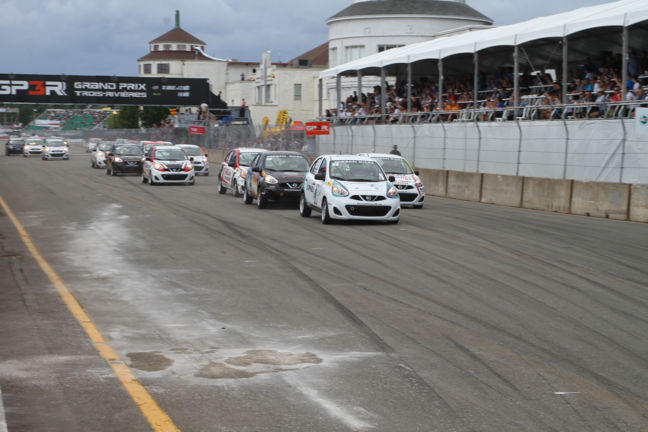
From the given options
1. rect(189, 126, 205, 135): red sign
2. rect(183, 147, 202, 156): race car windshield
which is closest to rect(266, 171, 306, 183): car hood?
rect(183, 147, 202, 156): race car windshield

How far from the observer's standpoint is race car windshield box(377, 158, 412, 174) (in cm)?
2319

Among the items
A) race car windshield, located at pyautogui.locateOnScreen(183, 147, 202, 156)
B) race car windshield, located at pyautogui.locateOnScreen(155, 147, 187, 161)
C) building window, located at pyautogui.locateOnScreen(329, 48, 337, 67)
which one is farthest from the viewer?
building window, located at pyautogui.locateOnScreen(329, 48, 337, 67)

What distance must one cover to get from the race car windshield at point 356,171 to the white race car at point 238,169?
723 centimetres

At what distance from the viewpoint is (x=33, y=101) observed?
65562 mm

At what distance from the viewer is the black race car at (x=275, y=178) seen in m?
21.6

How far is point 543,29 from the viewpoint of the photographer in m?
27.1

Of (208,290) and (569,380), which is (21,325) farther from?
(569,380)

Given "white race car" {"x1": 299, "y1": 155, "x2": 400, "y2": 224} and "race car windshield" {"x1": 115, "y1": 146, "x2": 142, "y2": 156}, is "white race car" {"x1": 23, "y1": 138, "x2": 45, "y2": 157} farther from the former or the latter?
"white race car" {"x1": 299, "y1": 155, "x2": 400, "y2": 224}

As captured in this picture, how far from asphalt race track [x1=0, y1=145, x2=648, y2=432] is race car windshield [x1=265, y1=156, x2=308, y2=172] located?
5.92 metres

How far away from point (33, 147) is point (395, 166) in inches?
1905

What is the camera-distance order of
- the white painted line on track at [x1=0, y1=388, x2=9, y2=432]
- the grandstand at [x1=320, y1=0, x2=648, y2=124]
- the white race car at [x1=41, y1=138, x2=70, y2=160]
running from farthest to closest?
the white race car at [x1=41, y1=138, x2=70, y2=160]
the grandstand at [x1=320, y1=0, x2=648, y2=124]
the white painted line on track at [x1=0, y1=388, x2=9, y2=432]

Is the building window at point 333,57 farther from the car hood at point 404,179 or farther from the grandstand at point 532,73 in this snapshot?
the car hood at point 404,179

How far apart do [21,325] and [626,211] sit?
15379 millimetres

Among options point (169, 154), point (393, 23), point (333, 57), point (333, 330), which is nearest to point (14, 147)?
point (333, 57)
